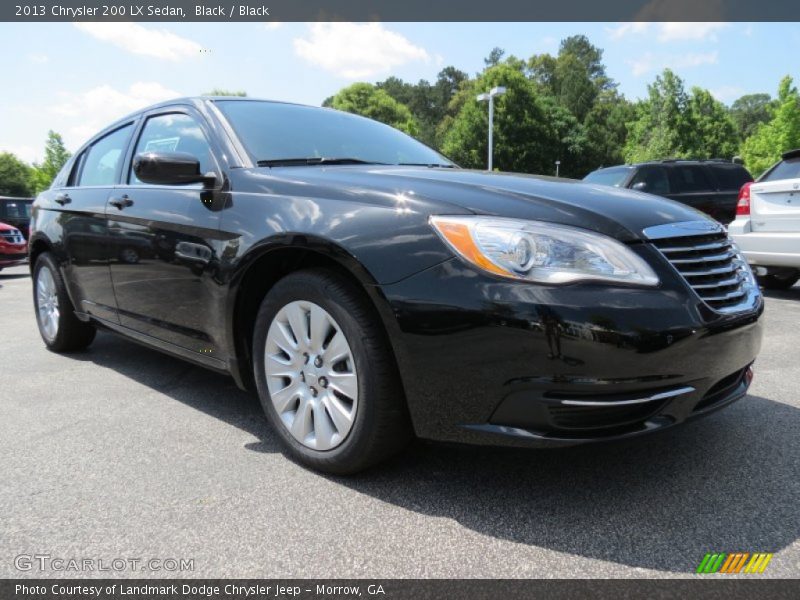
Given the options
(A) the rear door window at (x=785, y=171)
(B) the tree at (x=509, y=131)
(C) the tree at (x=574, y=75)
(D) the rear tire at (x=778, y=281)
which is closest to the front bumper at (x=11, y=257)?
(A) the rear door window at (x=785, y=171)

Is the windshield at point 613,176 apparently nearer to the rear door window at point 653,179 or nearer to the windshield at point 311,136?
the rear door window at point 653,179

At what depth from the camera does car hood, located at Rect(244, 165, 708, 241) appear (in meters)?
2.07

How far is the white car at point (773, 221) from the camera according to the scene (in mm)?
5820

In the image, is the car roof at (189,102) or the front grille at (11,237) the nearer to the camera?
the car roof at (189,102)

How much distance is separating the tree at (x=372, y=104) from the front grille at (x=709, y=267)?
5055 centimetres

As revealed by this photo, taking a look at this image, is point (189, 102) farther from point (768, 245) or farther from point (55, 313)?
point (768, 245)

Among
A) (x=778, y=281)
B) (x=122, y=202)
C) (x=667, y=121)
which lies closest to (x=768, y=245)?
(x=778, y=281)

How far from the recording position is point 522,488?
2271 millimetres

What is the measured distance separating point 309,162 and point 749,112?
336ft

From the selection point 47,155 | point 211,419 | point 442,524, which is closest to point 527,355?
point 442,524

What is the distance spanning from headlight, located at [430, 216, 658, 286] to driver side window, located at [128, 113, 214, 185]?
1.46 meters

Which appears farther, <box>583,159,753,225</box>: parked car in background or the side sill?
<box>583,159,753,225</box>: parked car in background

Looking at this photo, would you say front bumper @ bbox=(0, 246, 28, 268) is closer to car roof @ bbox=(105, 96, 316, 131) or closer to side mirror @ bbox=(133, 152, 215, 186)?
car roof @ bbox=(105, 96, 316, 131)

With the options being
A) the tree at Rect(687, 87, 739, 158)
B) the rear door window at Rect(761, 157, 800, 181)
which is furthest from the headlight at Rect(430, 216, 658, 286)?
the tree at Rect(687, 87, 739, 158)
